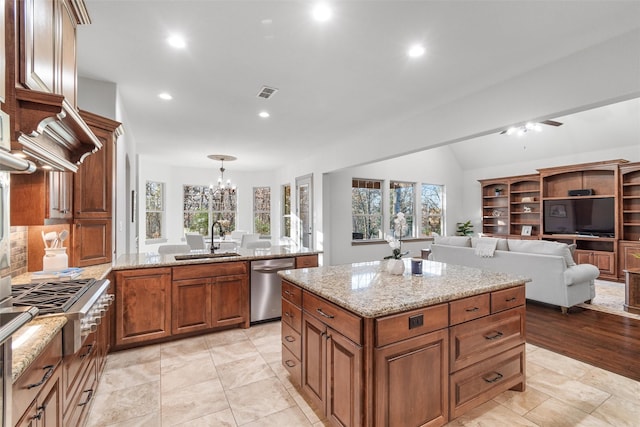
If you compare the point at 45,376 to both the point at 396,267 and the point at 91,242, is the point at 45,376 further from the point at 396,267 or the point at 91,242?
the point at 396,267

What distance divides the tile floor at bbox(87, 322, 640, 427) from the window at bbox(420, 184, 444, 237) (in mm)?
6019

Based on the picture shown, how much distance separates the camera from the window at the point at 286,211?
878 centimetres

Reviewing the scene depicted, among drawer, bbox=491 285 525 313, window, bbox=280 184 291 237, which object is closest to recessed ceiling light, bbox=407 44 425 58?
drawer, bbox=491 285 525 313

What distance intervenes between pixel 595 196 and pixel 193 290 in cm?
801

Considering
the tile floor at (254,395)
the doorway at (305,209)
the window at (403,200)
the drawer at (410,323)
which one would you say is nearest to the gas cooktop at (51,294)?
the tile floor at (254,395)

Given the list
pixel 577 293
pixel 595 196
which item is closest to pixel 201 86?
pixel 577 293

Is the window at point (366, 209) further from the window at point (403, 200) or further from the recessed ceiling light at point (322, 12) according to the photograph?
the recessed ceiling light at point (322, 12)

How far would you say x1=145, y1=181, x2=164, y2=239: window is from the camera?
307 inches

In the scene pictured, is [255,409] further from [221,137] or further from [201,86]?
[221,137]

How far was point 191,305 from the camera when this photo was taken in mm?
3178

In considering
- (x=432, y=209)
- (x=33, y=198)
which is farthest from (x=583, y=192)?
(x=33, y=198)

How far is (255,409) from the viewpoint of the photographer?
207 centimetres

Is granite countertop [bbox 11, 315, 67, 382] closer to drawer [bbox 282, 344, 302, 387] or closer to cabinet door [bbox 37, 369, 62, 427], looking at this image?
cabinet door [bbox 37, 369, 62, 427]

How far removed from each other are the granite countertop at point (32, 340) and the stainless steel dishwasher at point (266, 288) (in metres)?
2.16
